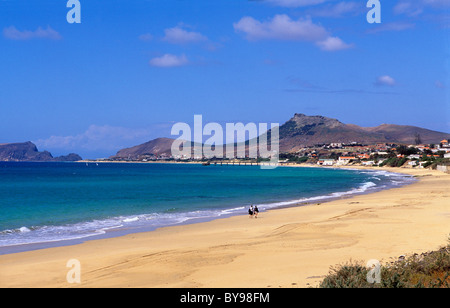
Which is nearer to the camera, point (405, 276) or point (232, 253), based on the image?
point (405, 276)

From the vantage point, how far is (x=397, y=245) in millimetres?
14781

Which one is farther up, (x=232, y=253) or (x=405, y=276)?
(x=405, y=276)

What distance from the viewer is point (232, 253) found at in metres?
14.9

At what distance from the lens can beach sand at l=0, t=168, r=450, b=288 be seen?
11.3m

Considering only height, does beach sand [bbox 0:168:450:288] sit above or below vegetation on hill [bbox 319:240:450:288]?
below

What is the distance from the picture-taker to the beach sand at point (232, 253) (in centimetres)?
1134

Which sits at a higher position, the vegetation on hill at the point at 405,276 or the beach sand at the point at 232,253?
the vegetation on hill at the point at 405,276

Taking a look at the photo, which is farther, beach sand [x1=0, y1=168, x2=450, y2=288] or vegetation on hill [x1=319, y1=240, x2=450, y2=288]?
beach sand [x1=0, y1=168, x2=450, y2=288]

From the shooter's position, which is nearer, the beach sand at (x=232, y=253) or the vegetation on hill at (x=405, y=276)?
the vegetation on hill at (x=405, y=276)
